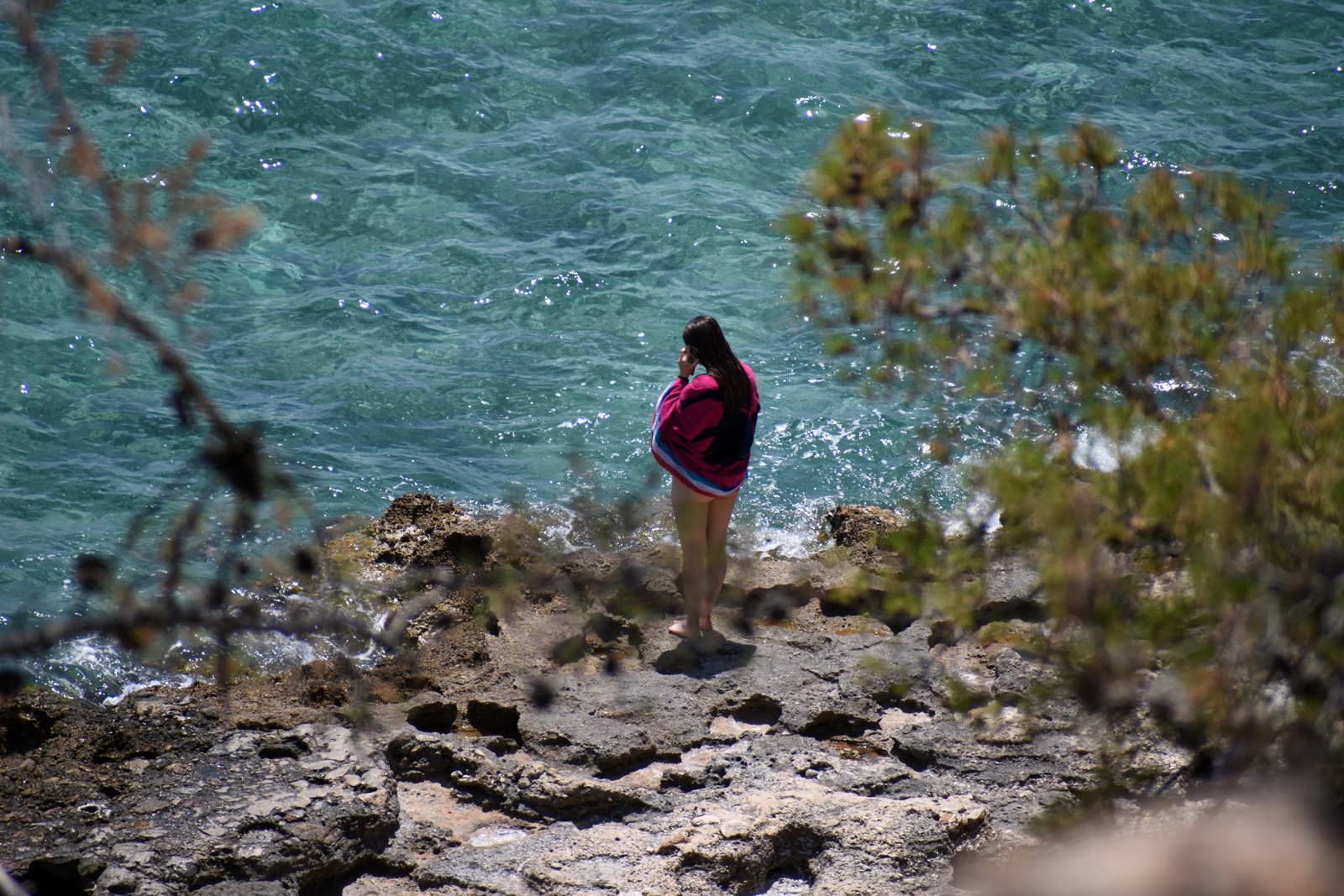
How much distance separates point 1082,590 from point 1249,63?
1731cm

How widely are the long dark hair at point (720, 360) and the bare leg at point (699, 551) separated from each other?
603 mm

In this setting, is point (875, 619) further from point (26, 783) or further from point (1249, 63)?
point (1249, 63)

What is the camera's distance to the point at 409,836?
4742 mm

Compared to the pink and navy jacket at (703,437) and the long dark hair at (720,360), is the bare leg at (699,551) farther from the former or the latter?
the long dark hair at (720,360)

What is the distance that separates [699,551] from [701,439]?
724 millimetres

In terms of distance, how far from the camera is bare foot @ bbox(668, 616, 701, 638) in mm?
6834

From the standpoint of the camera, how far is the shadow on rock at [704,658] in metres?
6.33

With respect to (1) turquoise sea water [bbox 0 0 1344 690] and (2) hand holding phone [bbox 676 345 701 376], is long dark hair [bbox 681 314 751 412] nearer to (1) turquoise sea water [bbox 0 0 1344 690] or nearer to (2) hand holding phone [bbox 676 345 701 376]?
(2) hand holding phone [bbox 676 345 701 376]

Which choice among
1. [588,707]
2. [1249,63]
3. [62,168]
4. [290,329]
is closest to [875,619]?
[588,707]

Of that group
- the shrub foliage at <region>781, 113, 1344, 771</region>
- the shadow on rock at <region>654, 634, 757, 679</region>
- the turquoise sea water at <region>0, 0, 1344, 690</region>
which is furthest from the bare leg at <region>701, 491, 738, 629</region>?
the shrub foliage at <region>781, 113, 1344, 771</region>

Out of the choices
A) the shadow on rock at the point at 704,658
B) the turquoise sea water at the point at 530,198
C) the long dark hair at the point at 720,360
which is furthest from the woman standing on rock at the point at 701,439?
the turquoise sea water at the point at 530,198

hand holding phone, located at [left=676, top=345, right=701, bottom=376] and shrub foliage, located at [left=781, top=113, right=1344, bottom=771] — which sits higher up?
shrub foliage, located at [left=781, top=113, right=1344, bottom=771]

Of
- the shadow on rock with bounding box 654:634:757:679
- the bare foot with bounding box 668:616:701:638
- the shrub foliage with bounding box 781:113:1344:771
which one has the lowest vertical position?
the bare foot with bounding box 668:616:701:638

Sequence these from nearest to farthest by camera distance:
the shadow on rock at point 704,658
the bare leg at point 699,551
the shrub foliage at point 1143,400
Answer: the shrub foliage at point 1143,400, the shadow on rock at point 704,658, the bare leg at point 699,551
